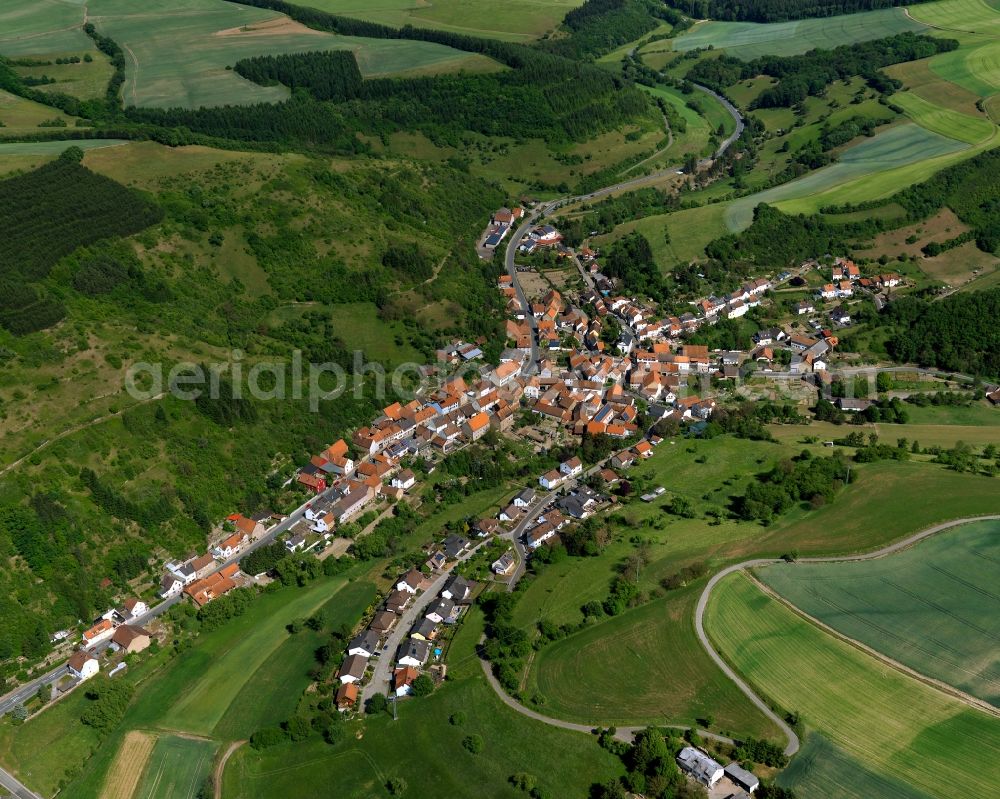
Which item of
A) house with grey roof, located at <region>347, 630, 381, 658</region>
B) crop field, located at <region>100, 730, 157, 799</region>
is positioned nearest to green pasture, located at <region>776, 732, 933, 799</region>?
house with grey roof, located at <region>347, 630, 381, 658</region>

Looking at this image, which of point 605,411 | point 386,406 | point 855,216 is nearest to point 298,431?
point 386,406

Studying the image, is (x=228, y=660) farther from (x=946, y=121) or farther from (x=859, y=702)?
(x=946, y=121)

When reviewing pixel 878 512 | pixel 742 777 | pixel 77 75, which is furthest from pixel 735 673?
pixel 77 75

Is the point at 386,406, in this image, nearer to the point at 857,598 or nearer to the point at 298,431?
the point at 298,431

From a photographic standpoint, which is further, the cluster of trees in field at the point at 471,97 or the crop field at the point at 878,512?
the cluster of trees in field at the point at 471,97

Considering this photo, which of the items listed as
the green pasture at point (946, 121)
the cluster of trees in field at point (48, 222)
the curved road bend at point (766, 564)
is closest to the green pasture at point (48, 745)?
the cluster of trees in field at point (48, 222)

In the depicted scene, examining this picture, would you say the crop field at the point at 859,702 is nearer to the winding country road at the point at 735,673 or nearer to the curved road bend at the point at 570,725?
the winding country road at the point at 735,673

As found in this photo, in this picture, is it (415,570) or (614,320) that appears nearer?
(415,570)
